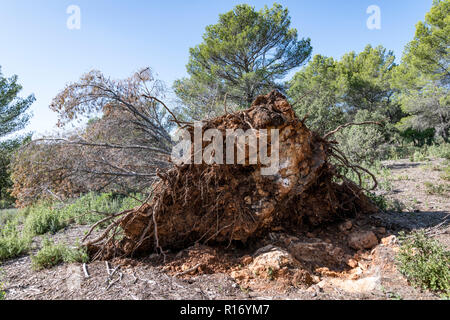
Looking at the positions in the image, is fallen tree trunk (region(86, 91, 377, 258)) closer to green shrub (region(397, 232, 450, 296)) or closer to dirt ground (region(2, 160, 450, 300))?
dirt ground (region(2, 160, 450, 300))

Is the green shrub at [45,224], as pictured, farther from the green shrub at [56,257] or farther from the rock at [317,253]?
the rock at [317,253]

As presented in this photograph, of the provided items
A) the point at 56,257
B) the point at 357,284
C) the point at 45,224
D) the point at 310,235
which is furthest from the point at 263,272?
the point at 45,224

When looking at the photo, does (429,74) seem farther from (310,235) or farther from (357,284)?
(357,284)

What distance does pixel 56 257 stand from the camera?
120 inches

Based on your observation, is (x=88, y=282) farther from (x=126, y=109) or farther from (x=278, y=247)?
(x=126, y=109)

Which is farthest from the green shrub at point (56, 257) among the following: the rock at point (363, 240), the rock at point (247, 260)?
the rock at point (363, 240)

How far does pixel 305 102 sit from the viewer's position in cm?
1221

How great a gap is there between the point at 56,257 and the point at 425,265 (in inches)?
153

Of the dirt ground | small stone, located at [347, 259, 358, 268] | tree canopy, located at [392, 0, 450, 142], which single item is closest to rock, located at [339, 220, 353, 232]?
the dirt ground

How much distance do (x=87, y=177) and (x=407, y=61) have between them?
55.2ft

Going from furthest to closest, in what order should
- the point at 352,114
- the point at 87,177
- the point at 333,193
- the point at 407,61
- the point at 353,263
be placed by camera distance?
the point at 352,114, the point at 407,61, the point at 87,177, the point at 333,193, the point at 353,263

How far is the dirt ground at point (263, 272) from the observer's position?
2.27 metres
